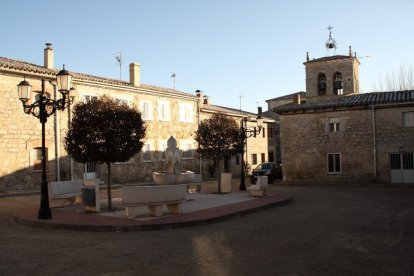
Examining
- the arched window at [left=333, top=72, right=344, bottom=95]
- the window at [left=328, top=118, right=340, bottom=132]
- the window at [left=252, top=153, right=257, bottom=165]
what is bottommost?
the window at [left=252, top=153, right=257, bottom=165]

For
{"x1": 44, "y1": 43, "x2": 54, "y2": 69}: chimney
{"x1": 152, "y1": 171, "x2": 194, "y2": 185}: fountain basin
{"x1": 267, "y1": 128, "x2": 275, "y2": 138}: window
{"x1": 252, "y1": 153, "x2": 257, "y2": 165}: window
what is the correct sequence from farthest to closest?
{"x1": 267, "y1": 128, "x2": 275, "y2": 138}: window → {"x1": 252, "y1": 153, "x2": 257, "y2": 165}: window → {"x1": 44, "y1": 43, "x2": 54, "y2": 69}: chimney → {"x1": 152, "y1": 171, "x2": 194, "y2": 185}: fountain basin

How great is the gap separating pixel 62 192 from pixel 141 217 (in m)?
4.20

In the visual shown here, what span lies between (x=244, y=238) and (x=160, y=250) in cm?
203

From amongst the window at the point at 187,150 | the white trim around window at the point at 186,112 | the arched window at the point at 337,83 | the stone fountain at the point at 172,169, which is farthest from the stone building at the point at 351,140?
the stone fountain at the point at 172,169

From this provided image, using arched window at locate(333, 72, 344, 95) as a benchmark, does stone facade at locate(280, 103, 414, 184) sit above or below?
below

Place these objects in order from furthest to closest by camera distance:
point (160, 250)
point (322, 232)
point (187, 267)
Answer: point (322, 232) → point (160, 250) → point (187, 267)

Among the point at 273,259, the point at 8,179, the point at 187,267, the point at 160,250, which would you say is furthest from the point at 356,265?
the point at 8,179

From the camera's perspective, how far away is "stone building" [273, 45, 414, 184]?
24609mm

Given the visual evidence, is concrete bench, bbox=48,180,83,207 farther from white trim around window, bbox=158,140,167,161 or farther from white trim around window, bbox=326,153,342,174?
white trim around window, bbox=158,140,167,161

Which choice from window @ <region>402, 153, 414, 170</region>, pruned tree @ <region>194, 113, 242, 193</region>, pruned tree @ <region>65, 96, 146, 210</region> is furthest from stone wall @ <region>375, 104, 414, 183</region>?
pruned tree @ <region>65, 96, 146, 210</region>

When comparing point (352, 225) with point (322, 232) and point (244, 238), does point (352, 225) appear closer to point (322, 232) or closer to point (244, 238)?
point (322, 232)

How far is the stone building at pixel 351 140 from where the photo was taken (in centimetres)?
2461

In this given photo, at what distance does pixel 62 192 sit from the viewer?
48.1 feet

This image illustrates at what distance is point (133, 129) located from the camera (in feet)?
44.1
